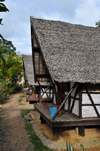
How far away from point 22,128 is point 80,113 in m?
3.36

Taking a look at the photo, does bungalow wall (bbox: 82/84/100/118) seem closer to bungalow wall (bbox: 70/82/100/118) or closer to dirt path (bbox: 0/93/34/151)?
bungalow wall (bbox: 70/82/100/118)

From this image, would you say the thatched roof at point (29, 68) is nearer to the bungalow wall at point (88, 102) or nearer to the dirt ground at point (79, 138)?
the dirt ground at point (79, 138)

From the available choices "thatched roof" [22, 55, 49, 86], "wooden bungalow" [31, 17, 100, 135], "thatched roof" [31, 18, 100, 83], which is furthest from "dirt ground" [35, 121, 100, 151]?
"thatched roof" [22, 55, 49, 86]

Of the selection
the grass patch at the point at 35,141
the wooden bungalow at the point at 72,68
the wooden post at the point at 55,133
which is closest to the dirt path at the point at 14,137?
the grass patch at the point at 35,141

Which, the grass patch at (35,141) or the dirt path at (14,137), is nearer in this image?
the grass patch at (35,141)

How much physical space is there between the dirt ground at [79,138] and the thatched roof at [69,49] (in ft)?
8.03

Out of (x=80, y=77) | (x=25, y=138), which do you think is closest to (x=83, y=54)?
(x=80, y=77)

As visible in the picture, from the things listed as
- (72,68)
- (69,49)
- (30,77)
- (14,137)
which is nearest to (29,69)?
(30,77)

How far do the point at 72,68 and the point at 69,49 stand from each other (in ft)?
4.62

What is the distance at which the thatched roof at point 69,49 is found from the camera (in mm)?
5083

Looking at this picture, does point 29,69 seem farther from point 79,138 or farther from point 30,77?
point 79,138

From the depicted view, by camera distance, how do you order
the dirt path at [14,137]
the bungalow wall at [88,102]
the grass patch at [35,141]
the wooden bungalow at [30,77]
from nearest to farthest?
the grass patch at [35,141]
the dirt path at [14,137]
the bungalow wall at [88,102]
the wooden bungalow at [30,77]

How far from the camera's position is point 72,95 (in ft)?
19.7

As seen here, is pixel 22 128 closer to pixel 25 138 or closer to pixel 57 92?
pixel 25 138
